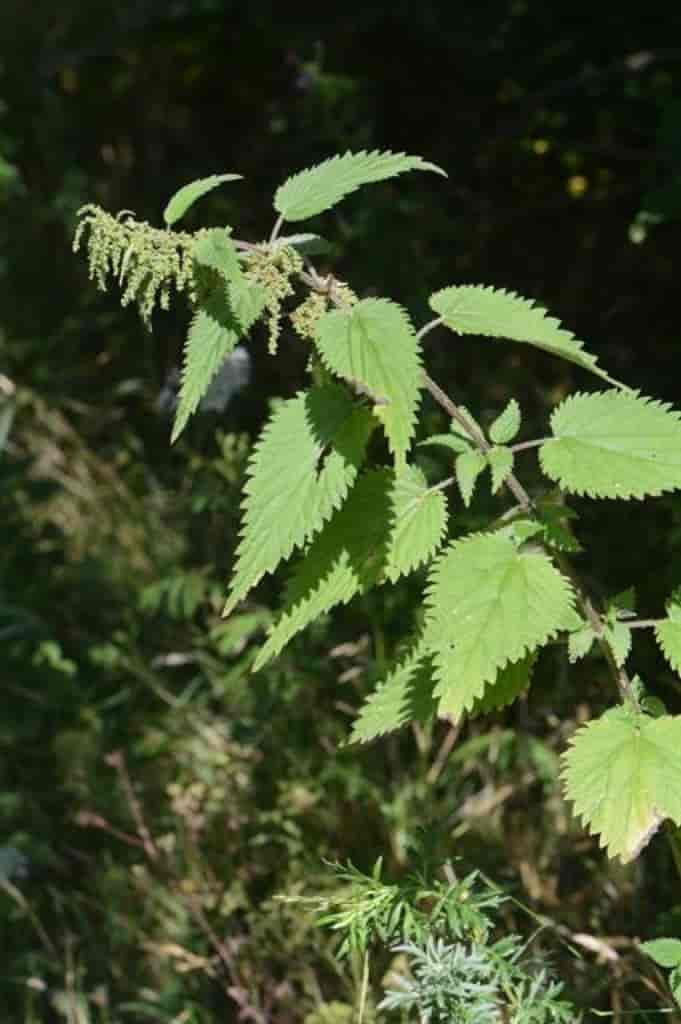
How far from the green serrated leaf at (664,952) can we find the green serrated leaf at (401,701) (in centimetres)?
37

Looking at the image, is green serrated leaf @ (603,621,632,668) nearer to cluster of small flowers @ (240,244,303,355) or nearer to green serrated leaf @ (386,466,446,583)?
green serrated leaf @ (386,466,446,583)

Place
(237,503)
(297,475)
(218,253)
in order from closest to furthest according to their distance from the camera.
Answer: (218,253), (297,475), (237,503)

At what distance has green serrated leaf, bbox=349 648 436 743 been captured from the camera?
1.90 metres

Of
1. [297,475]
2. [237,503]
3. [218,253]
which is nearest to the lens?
[218,253]

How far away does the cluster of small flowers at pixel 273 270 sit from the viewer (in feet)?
5.53

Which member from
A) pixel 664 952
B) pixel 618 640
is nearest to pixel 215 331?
pixel 618 640

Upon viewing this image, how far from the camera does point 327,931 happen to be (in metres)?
2.76

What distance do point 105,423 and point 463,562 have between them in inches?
112

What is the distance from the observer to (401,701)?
1.93 m

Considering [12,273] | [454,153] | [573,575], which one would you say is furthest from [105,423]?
[573,575]

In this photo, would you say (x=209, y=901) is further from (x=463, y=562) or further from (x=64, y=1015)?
(x=463, y=562)

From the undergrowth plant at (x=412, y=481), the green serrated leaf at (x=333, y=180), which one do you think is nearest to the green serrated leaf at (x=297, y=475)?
the undergrowth plant at (x=412, y=481)

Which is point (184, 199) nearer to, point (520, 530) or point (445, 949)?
point (520, 530)

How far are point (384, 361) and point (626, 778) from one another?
20.6 inches
